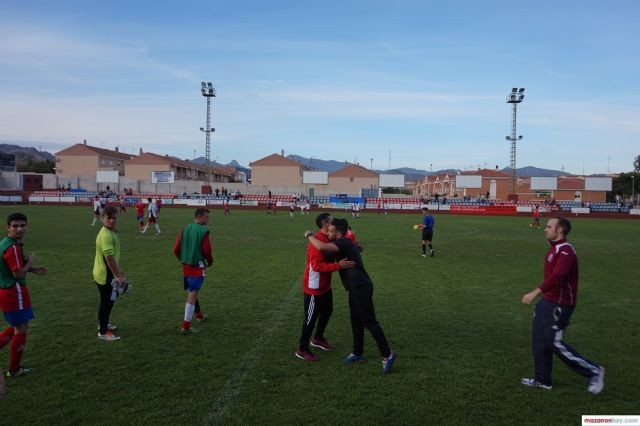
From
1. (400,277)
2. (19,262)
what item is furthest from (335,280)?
(19,262)

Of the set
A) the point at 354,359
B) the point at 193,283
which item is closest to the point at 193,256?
the point at 193,283

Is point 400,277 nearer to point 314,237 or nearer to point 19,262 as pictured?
point 314,237

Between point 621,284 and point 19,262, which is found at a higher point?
point 19,262

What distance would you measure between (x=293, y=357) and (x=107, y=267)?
2.89 metres

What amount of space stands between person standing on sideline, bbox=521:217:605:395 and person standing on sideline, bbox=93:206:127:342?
519 cm

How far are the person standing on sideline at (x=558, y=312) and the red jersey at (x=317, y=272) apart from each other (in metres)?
2.30

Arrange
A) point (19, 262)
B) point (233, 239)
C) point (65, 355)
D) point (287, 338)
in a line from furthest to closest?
point (233, 239), point (287, 338), point (65, 355), point (19, 262)

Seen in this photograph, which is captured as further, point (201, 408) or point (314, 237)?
point (314, 237)

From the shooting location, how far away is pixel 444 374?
517 cm

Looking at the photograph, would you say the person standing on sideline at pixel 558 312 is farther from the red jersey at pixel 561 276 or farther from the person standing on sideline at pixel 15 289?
the person standing on sideline at pixel 15 289

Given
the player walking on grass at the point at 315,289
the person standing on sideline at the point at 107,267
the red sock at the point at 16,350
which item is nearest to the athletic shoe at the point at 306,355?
the player walking on grass at the point at 315,289

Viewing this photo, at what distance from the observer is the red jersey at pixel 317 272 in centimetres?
536

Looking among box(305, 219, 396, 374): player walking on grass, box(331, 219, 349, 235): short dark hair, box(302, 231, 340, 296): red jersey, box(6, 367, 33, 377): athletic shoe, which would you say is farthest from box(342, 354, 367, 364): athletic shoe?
box(6, 367, 33, 377): athletic shoe

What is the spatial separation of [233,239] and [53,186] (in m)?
60.1
